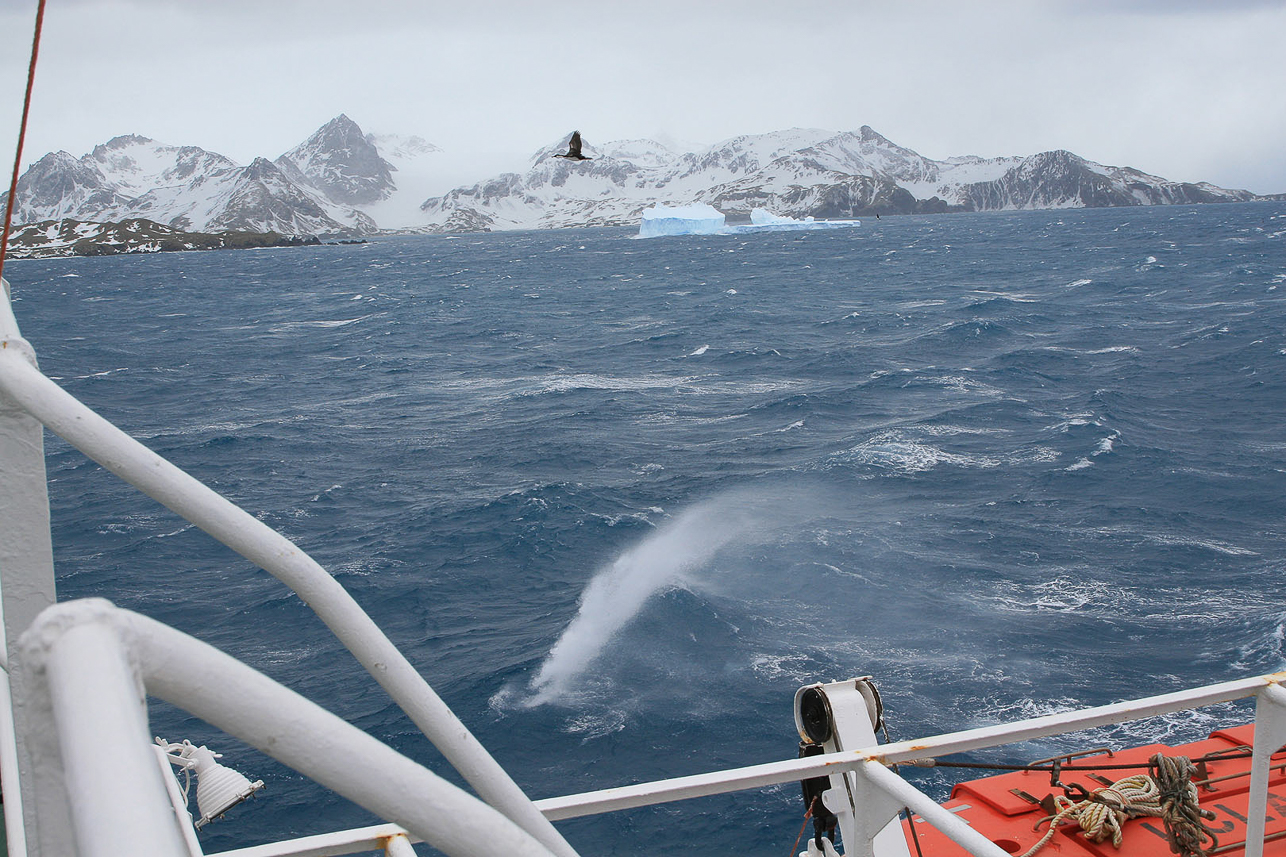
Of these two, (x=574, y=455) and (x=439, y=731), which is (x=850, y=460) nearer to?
(x=574, y=455)

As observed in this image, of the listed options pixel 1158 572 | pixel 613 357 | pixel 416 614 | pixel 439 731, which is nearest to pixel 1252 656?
pixel 1158 572

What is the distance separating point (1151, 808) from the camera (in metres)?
7.18

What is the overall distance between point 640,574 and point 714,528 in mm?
2899

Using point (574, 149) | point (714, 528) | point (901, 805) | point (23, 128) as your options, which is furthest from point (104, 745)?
point (714, 528)

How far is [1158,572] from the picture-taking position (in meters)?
20.6

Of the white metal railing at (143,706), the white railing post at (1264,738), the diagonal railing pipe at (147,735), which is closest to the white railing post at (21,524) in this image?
the white metal railing at (143,706)

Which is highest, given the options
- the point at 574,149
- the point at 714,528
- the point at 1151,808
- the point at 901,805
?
the point at 574,149

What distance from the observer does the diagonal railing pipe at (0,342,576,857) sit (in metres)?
2.19

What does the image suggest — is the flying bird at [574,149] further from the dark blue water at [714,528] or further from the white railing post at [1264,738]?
the dark blue water at [714,528]

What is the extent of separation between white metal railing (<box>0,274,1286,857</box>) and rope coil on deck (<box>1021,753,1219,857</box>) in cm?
364

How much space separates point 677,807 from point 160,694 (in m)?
14.2

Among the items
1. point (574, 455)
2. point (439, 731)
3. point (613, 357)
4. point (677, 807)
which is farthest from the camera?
point (613, 357)

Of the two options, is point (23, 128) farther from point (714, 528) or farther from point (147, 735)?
point (714, 528)

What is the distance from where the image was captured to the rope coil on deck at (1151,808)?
679 cm
